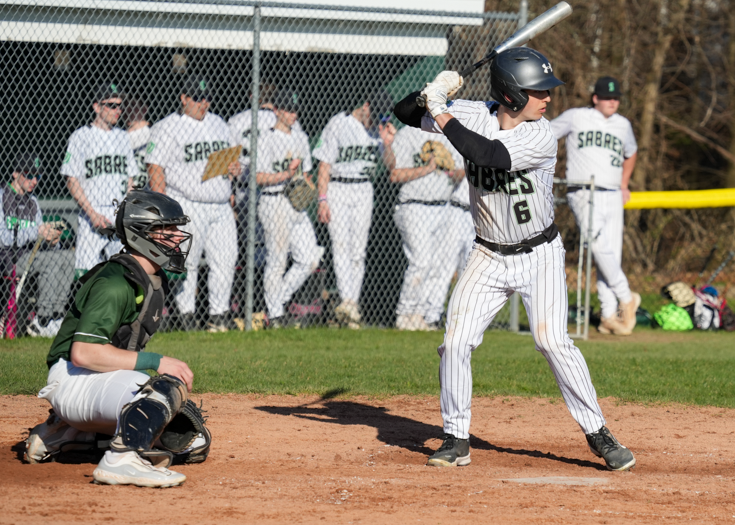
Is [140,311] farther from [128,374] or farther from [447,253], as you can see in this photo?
[447,253]

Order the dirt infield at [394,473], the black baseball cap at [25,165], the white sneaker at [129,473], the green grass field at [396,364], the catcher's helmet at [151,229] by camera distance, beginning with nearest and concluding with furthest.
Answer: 1. the dirt infield at [394,473]
2. the white sneaker at [129,473]
3. the catcher's helmet at [151,229]
4. the green grass field at [396,364]
5. the black baseball cap at [25,165]

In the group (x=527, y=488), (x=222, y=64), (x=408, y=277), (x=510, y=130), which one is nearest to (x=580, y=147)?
(x=408, y=277)

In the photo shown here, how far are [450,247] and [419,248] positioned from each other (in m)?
0.33

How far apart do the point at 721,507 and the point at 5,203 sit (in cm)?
649

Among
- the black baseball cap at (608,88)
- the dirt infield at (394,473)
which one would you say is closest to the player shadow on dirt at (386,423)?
the dirt infield at (394,473)

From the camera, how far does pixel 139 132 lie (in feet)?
28.3


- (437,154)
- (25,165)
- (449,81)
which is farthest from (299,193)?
(449,81)

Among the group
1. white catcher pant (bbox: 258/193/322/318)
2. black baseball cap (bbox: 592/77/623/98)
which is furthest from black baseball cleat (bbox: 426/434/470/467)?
black baseball cap (bbox: 592/77/623/98)

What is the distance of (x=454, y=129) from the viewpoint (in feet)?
13.4

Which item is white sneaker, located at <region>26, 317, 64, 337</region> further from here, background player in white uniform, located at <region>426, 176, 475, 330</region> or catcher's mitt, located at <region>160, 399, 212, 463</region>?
catcher's mitt, located at <region>160, 399, 212, 463</region>

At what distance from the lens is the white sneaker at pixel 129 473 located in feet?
12.3

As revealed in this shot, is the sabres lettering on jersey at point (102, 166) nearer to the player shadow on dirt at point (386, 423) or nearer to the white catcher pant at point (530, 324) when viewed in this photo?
the player shadow on dirt at point (386, 423)

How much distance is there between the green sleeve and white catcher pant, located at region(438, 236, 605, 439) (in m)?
1.49

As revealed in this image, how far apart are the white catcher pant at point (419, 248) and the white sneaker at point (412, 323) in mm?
41
